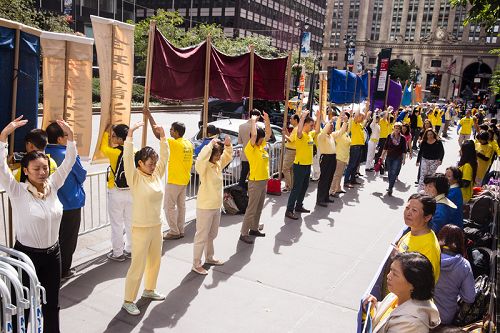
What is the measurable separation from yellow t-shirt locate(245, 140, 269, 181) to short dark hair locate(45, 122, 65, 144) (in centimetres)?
303

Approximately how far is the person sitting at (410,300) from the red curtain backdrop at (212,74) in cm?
488

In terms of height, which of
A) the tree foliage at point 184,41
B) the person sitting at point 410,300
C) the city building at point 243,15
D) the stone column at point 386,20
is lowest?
the person sitting at point 410,300

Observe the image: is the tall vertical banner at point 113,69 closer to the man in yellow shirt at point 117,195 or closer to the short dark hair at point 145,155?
the man in yellow shirt at point 117,195

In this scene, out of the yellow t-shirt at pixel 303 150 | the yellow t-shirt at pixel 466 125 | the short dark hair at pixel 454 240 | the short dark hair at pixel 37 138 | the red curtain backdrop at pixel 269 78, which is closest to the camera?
the short dark hair at pixel 454 240

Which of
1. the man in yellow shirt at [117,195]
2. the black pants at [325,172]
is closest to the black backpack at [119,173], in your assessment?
the man in yellow shirt at [117,195]

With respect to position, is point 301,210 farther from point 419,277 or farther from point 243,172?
point 419,277

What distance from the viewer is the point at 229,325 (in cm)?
458

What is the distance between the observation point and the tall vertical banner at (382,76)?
1641 centimetres

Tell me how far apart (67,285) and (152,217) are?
1.54 metres

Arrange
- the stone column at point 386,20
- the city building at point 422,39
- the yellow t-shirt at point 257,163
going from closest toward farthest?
the yellow t-shirt at point 257,163
the city building at point 422,39
the stone column at point 386,20

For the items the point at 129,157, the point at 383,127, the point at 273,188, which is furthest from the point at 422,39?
the point at 129,157

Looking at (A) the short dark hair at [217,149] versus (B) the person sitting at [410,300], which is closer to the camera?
(B) the person sitting at [410,300]

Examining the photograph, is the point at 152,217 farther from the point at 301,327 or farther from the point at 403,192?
the point at 403,192

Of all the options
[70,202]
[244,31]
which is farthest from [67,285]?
[244,31]
